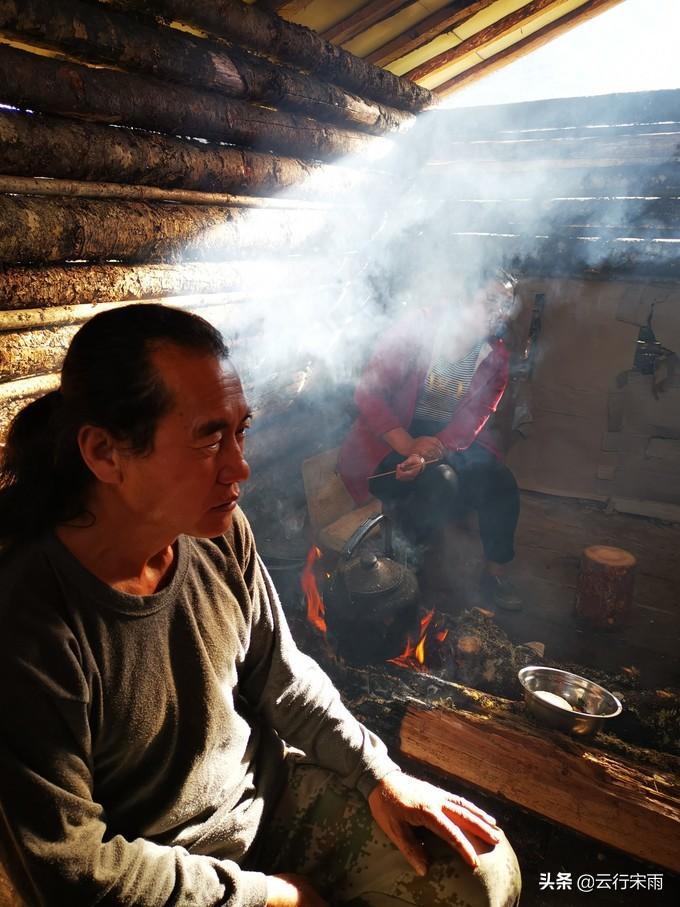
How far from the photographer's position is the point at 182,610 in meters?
1.95

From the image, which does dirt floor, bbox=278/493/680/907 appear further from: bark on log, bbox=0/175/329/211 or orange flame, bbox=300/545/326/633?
bark on log, bbox=0/175/329/211

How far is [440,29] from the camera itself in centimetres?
475

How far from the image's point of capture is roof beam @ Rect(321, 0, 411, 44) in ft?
13.8

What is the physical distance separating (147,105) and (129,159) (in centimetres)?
27

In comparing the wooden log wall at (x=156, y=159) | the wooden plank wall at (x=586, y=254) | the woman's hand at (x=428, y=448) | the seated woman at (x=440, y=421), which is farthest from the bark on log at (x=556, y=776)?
the wooden plank wall at (x=586, y=254)

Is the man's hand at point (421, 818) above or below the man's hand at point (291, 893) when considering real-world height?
above

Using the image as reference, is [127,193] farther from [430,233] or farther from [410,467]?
[430,233]

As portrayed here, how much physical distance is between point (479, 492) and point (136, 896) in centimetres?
523

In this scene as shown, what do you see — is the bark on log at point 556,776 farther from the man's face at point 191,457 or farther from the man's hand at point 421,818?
the man's face at point 191,457

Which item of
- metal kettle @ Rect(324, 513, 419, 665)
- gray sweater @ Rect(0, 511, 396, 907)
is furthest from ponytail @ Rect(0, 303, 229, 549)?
metal kettle @ Rect(324, 513, 419, 665)

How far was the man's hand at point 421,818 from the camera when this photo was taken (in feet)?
6.68

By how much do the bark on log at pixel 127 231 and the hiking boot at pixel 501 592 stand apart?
150 inches

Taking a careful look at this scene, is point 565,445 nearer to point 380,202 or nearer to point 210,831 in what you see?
point 380,202

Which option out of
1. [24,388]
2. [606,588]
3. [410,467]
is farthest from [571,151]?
[24,388]
